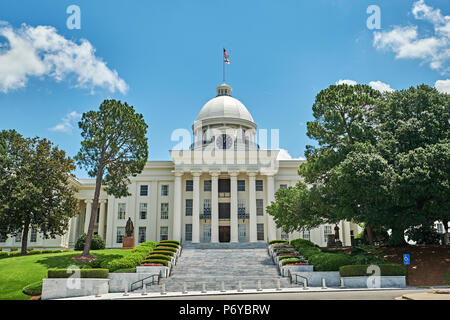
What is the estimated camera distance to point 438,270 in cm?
2583

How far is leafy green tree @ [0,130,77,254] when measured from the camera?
1332 inches

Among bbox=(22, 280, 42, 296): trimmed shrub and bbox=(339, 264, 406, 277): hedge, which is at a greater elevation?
bbox=(339, 264, 406, 277): hedge

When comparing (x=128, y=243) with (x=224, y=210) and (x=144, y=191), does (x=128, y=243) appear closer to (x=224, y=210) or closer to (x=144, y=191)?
(x=144, y=191)

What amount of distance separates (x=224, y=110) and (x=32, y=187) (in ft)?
105

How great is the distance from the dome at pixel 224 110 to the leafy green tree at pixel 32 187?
2664 cm

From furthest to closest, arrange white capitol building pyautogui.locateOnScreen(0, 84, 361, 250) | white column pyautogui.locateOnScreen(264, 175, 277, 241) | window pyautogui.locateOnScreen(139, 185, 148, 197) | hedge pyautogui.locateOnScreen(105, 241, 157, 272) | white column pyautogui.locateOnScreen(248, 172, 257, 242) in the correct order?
1. window pyautogui.locateOnScreen(139, 185, 148, 197)
2. white capitol building pyautogui.locateOnScreen(0, 84, 361, 250)
3. white column pyautogui.locateOnScreen(248, 172, 257, 242)
4. white column pyautogui.locateOnScreen(264, 175, 277, 241)
5. hedge pyautogui.locateOnScreen(105, 241, 157, 272)

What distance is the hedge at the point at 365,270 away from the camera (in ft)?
80.3

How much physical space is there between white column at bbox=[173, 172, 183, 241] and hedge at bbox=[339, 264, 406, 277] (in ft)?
84.0

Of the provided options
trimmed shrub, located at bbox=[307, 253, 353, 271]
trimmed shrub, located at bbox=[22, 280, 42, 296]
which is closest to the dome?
trimmed shrub, located at bbox=[307, 253, 353, 271]

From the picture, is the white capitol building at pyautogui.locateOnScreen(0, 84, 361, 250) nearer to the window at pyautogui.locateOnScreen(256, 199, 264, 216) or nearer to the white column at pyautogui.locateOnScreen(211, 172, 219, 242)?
the white column at pyautogui.locateOnScreen(211, 172, 219, 242)

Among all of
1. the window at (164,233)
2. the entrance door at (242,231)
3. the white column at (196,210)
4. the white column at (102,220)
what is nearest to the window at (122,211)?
the white column at (102,220)

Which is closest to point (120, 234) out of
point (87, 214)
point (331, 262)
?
point (87, 214)

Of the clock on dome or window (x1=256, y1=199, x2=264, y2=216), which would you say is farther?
the clock on dome
